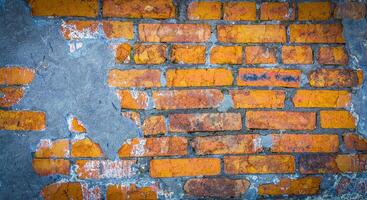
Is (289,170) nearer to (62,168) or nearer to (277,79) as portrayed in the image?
(277,79)

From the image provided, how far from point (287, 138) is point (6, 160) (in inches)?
43.7

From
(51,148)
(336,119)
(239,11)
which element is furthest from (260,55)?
(51,148)

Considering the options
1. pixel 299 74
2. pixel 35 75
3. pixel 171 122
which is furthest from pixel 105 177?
pixel 299 74

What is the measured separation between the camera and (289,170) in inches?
54.3

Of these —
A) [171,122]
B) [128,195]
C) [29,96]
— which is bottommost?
[128,195]

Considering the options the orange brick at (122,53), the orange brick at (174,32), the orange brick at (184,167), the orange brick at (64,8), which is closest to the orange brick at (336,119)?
the orange brick at (184,167)

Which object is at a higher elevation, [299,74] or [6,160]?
[299,74]

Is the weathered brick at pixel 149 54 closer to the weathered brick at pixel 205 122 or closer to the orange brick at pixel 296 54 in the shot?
the weathered brick at pixel 205 122

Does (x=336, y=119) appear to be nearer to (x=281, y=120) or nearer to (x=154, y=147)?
(x=281, y=120)

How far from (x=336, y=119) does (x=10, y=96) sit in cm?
130

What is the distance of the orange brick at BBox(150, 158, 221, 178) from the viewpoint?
1.33 meters

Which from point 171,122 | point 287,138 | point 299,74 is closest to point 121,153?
point 171,122

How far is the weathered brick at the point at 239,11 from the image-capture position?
135cm

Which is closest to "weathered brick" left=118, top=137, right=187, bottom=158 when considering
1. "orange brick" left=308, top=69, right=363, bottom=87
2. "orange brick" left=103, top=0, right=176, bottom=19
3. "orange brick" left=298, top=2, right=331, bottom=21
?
"orange brick" left=103, top=0, right=176, bottom=19
